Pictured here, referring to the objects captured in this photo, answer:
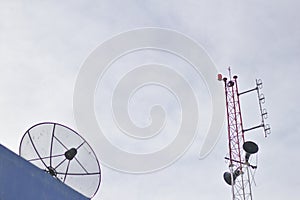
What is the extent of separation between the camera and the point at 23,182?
27.9 ft

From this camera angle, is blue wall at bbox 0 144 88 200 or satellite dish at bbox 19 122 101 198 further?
satellite dish at bbox 19 122 101 198

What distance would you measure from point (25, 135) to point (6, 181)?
9.27ft

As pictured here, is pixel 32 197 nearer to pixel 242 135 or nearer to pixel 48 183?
pixel 48 183

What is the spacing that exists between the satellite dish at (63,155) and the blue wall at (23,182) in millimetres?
1313

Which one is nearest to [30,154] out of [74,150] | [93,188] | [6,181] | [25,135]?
[25,135]

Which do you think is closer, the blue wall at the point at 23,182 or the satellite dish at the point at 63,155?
the blue wall at the point at 23,182

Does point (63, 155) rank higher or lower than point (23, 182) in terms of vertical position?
higher

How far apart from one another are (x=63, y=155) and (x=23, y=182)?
2.91m

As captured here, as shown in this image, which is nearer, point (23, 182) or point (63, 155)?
point (23, 182)

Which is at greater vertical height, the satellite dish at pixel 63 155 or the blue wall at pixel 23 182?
the satellite dish at pixel 63 155

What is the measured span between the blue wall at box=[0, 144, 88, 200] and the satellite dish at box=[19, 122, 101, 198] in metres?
1.31

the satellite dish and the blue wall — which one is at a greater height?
the satellite dish

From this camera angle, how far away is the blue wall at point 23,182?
802cm

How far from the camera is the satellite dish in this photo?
35.6 ft
